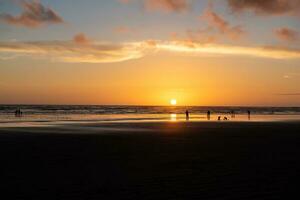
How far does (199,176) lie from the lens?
1058 centimetres

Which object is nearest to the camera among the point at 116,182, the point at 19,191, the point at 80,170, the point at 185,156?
the point at 19,191

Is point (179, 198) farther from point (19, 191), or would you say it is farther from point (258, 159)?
point (258, 159)

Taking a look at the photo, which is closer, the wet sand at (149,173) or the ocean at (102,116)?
the wet sand at (149,173)

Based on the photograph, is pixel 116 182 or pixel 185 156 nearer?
pixel 116 182

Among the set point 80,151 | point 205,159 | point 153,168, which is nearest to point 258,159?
point 205,159

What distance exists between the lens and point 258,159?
1403 centimetres

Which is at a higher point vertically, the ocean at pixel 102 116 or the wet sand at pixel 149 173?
the ocean at pixel 102 116

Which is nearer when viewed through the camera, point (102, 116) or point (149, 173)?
point (149, 173)

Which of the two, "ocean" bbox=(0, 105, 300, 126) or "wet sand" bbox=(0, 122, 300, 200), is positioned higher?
"ocean" bbox=(0, 105, 300, 126)

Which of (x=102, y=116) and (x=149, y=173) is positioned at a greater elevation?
(x=102, y=116)

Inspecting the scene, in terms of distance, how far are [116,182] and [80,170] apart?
7.20 ft

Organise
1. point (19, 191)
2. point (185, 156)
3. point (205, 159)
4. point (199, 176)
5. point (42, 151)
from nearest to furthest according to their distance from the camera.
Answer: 1. point (19, 191)
2. point (199, 176)
3. point (205, 159)
4. point (185, 156)
5. point (42, 151)

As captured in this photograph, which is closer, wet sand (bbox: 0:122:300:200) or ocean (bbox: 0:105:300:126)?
wet sand (bbox: 0:122:300:200)

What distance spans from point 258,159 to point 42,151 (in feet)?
27.9
